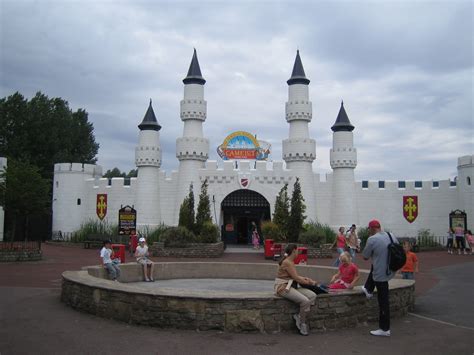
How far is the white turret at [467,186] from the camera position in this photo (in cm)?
3131

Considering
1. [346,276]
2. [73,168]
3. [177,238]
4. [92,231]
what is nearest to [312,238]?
[177,238]

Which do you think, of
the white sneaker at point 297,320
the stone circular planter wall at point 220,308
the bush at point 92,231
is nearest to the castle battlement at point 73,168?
the bush at point 92,231

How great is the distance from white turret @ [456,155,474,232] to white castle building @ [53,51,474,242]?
67 mm

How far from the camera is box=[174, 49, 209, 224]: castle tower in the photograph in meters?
32.9

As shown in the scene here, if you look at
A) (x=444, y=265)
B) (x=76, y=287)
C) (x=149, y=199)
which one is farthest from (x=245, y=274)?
(x=149, y=199)

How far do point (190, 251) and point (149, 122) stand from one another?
43.9 feet

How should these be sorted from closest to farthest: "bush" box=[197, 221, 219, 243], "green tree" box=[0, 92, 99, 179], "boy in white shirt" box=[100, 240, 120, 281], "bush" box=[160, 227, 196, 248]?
"boy in white shirt" box=[100, 240, 120, 281] < "bush" box=[160, 227, 196, 248] < "bush" box=[197, 221, 219, 243] < "green tree" box=[0, 92, 99, 179]

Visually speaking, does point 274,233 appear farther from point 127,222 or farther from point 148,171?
point 148,171

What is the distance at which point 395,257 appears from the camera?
7293mm

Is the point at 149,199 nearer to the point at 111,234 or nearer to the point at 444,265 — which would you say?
the point at 111,234

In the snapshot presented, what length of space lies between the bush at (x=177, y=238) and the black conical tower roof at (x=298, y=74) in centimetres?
1421

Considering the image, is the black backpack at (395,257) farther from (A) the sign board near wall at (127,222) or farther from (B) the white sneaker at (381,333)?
(A) the sign board near wall at (127,222)

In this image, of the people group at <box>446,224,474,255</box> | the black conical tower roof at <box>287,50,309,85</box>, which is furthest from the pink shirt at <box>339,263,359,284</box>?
the black conical tower roof at <box>287,50,309,85</box>

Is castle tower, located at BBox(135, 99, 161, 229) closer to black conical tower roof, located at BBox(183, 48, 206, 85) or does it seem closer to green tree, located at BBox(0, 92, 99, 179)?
black conical tower roof, located at BBox(183, 48, 206, 85)
